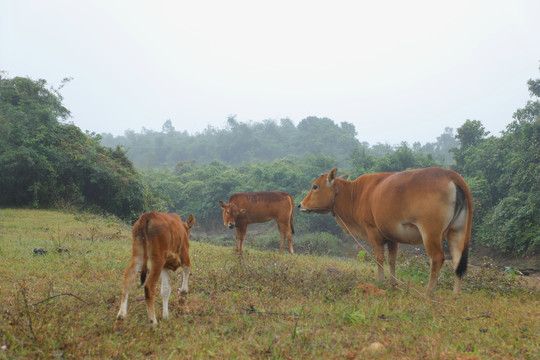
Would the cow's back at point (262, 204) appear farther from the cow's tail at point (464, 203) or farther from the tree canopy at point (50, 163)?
the tree canopy at point (50, 163)

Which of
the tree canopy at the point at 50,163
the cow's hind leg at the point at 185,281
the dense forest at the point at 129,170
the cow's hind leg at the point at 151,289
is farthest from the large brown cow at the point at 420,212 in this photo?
the tree canopy at the point at 50,163

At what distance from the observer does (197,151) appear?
76.0 meters

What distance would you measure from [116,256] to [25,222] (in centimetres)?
786

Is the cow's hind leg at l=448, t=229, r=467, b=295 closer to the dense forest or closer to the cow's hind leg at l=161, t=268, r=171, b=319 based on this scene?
the cow's hind leg at l=161, t=268, r=171, b=319

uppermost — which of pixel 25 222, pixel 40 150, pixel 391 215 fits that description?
pixel 40 150

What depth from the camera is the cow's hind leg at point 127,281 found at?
3770 millimetres

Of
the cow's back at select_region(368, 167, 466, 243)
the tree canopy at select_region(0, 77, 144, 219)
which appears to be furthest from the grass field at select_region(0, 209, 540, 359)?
the tree canopy at select_region(0, 77, 144, 219)

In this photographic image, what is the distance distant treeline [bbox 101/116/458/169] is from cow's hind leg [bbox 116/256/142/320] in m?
55.2

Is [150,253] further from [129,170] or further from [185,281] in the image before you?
[129,170]

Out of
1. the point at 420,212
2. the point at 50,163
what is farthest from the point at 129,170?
the point at 420,212

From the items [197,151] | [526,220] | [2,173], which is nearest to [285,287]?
[526,220]

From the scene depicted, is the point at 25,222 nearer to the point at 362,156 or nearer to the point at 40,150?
the point at 40,150

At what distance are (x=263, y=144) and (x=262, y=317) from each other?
65.9 metres

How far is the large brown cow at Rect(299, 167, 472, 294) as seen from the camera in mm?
5332
